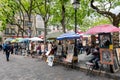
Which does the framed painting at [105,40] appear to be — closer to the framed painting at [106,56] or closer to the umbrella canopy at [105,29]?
the framed painting at [106,56]

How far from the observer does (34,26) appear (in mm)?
72375

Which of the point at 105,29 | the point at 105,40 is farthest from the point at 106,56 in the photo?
the point at 105,29

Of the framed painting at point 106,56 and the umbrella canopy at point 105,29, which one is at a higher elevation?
the umbrella canopy at point 105,29

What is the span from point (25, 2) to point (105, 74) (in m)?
28.9

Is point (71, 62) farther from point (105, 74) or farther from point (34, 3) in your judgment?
point (34, 3)

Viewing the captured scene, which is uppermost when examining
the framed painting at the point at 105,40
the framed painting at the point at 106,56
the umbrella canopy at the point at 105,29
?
the umbrella canopy at the point at 105,29

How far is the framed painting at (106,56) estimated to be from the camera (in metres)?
11.3

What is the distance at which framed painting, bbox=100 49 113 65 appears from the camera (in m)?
11.3

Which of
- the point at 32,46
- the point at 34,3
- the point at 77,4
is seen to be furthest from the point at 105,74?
the point at 34,3

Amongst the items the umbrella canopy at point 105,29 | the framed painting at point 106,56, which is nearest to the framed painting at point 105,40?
the framed painting at point 106,56

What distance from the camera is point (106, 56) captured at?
11.5m

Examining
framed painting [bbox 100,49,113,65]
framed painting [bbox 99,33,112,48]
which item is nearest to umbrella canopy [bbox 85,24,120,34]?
Result: framed painting [bbox 99,33,112,48]

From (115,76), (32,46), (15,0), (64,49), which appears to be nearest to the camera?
(115,76)

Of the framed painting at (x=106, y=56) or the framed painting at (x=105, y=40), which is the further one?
the framed painting at (x=105, y=40)
